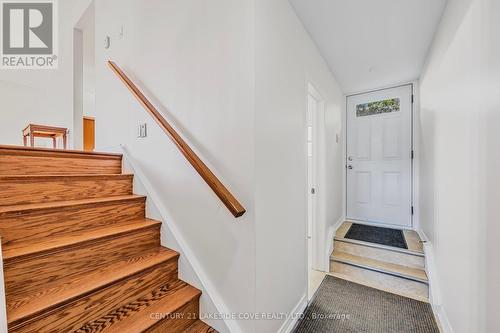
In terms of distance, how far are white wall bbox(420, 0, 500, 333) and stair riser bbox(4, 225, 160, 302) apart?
194 cm

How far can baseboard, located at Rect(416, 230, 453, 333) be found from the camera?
62.1 inches

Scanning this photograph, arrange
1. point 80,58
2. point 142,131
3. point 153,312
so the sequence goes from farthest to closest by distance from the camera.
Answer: point 80,58
point 142,131
point 153,312

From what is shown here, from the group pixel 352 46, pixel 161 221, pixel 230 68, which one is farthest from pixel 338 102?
pixel 161 221

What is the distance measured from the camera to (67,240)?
1275 mm

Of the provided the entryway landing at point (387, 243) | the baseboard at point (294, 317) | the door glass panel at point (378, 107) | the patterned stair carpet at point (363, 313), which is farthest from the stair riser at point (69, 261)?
the door glass panel at point (378, 107)

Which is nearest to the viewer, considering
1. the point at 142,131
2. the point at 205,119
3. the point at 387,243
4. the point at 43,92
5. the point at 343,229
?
the point at 205,119

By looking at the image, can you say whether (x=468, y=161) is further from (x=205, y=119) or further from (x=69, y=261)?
(x=69, y=261)

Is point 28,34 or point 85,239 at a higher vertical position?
point 28,34

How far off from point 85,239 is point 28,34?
3738mm

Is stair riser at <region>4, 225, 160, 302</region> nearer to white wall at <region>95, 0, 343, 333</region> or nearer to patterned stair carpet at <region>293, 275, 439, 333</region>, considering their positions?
white wall at <region>95, 0, 343, 333</region>

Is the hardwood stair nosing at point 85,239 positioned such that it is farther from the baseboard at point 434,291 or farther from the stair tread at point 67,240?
the baseboard at point 434,291

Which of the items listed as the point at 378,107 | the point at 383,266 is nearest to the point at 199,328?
the point at 383,266

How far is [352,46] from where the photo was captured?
225 centimetres

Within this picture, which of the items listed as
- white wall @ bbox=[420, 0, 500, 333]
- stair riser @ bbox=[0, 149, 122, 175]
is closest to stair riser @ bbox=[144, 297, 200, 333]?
stair riser @ bbox=[0, 149, 122, 175]
